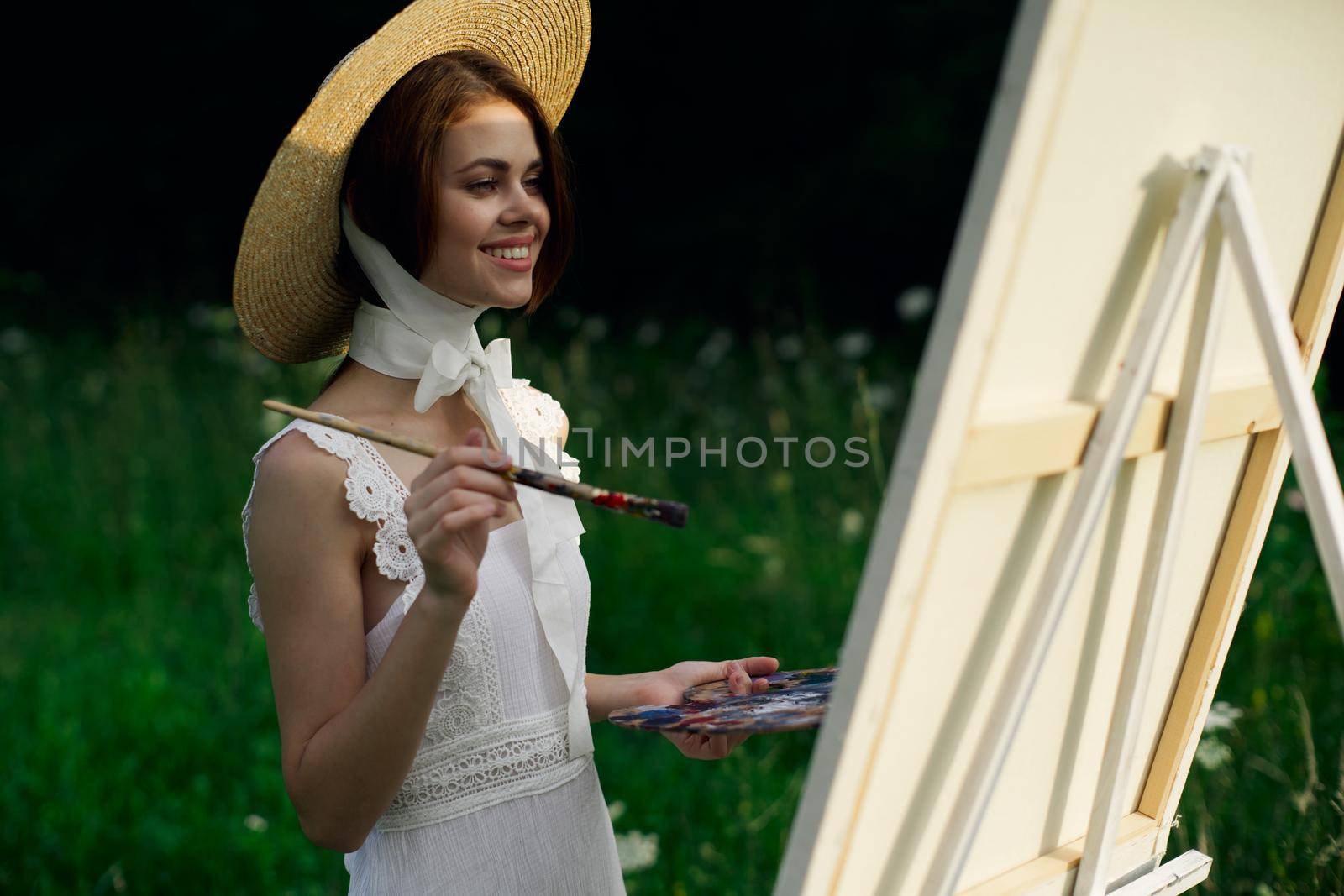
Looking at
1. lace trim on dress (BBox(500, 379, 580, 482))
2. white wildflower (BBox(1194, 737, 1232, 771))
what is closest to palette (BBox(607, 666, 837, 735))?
lace trim on dress (BBox(500, 379, 580, 482))

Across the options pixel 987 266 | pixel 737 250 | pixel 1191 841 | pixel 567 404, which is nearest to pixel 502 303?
pixel 987 266

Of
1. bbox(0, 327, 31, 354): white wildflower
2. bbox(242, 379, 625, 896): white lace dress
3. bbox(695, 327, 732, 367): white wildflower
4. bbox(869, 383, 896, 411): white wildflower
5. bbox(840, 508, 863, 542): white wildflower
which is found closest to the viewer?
bbox(242, 379, 625, 896): white lace dress

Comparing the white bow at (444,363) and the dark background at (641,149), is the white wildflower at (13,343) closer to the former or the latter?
the dark background at (641,149)

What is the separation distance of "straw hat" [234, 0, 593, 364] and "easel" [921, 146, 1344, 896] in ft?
3.24

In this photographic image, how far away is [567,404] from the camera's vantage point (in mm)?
5059

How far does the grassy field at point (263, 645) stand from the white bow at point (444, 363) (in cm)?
69

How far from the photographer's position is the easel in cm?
109

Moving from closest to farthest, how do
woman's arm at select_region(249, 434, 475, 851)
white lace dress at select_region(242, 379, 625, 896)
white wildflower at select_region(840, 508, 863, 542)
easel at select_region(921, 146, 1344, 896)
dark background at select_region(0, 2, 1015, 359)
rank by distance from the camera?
easel at select_region(921, 146, 1344, 896), woman's arm at select_region(249, 434, 475, 851), white lace dress at select_region(242, 379, 625, 896), white wildflower at select_region(840, 508, 863, 542), dark background at select_region(0, 2, 1015, 359)

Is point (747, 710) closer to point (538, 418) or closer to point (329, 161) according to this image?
point (538, 418)

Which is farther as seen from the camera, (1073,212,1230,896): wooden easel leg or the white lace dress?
the white lace dress

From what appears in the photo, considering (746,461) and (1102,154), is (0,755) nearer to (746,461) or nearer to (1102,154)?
(746,461)

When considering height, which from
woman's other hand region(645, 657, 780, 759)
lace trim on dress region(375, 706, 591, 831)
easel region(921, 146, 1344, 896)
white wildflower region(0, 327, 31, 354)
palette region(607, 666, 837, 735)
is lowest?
white wildflower region(0, 327, 31, 354)

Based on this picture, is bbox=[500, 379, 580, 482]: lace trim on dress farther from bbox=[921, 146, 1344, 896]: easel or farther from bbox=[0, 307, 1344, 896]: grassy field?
bbox=[921, 146, 1344, 896]: easel

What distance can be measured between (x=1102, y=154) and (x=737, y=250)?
662cm
